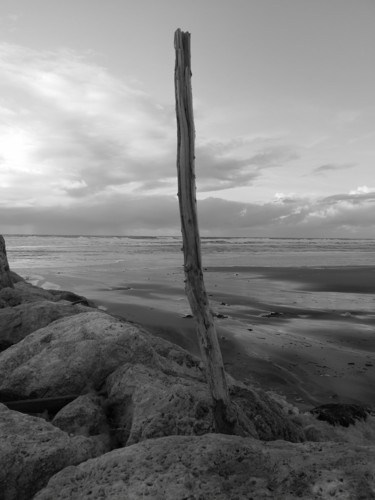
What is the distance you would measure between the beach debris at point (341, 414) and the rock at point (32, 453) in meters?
2.73

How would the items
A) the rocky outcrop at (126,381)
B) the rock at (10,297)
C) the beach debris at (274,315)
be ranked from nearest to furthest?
the rocky outcrop at (126,381) < the rock at (10,297) < the beach debris at (274,315)

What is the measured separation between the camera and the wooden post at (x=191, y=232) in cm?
A: 346

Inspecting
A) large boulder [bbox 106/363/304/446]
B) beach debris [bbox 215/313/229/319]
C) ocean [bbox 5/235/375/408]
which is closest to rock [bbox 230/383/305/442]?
large boulder [bbox 106/363/304/446]

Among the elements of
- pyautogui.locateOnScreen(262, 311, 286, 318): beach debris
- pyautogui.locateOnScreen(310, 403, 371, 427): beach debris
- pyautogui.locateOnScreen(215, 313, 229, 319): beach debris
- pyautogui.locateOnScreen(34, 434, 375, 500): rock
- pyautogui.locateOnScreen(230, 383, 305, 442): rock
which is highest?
pyautogui.locateOnScreen(34, 434, 375, 500): rock

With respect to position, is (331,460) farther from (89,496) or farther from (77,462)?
(77,462)

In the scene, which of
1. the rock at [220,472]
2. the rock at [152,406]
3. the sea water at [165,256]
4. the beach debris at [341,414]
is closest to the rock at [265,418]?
the rock at [152,406]

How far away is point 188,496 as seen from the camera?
7.36 ft

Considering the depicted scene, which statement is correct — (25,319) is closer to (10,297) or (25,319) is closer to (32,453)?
(10,297)

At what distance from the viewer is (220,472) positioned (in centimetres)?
247

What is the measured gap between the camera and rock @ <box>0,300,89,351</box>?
666 centimetres

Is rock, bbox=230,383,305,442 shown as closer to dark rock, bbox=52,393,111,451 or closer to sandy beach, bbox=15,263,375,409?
dark rock, bbox=52,393,111,451

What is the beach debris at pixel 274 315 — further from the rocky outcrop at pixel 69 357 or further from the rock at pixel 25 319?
the rocky outcrop at pixel 69 357

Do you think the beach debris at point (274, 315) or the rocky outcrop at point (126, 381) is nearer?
the rocky outcrop at point (126, 381)

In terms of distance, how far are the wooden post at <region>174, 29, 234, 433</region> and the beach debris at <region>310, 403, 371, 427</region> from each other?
73.7 inches
